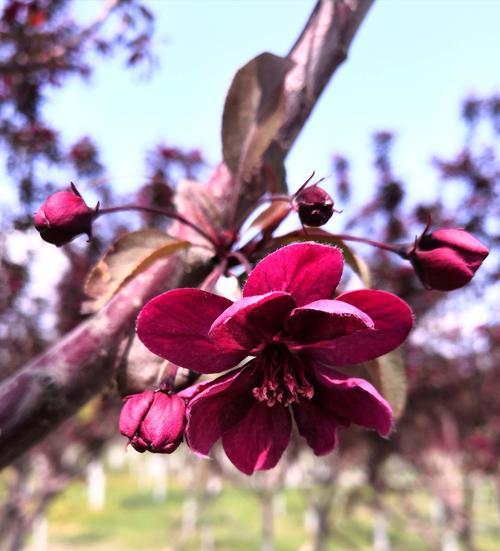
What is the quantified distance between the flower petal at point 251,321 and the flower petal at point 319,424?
0.15 meters

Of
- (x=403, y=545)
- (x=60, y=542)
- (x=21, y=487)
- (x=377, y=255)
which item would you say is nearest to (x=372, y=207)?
(x=377, y=255)

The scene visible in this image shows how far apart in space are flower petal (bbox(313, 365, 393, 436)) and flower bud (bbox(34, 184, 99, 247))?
0.46 meters

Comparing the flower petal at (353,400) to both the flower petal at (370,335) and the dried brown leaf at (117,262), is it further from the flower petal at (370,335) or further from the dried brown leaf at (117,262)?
the dried brown leaf at (117,262)

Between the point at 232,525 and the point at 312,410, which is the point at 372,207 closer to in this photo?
the point at 312,410

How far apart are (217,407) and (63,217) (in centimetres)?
40

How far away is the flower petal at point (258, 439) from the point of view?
0.87 m

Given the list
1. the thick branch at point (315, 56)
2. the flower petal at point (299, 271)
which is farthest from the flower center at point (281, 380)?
the thick branch at point (315, 56)

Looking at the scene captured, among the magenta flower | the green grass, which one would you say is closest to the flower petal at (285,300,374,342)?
the magenta flower

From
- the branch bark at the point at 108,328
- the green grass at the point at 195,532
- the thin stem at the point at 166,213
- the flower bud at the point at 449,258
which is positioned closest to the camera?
the branch bark at the point at 108,328

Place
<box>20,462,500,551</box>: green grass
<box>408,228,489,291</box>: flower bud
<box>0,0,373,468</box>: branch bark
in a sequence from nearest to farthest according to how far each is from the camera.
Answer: <box>0,0,373,468</box>: branch bark < <box>408,228,489,291</box>: flower bud < <box>20,462,500,551</box>: green grass

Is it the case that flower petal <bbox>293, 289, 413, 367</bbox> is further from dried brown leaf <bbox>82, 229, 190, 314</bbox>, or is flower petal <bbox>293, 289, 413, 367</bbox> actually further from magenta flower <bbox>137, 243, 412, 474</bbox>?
dried brown leaf <bbox>82, 229, 190, 314</bbox>

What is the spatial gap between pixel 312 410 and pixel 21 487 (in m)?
5.97

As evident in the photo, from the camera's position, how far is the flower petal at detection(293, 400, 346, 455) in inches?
34.9

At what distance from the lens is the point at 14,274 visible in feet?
12.1
